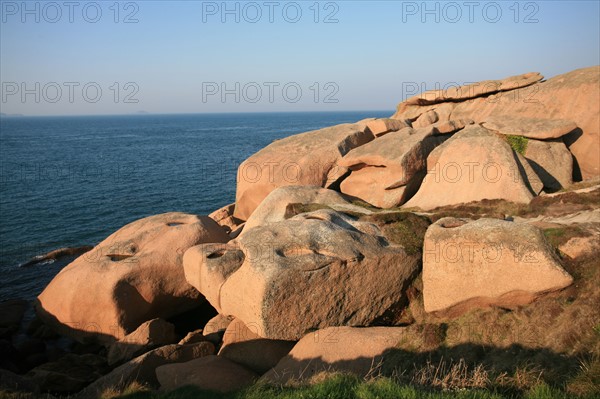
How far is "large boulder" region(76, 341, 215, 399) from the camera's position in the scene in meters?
13.0

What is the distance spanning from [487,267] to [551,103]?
17.3 meters

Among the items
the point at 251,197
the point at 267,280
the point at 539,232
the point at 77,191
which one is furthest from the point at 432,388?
the point at 77,191

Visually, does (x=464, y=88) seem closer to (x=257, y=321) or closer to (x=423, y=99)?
(x=423, y=99)

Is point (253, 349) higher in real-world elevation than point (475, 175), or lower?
lower

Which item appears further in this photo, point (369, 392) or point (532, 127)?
point (532, 127)

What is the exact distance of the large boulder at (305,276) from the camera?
539 inches

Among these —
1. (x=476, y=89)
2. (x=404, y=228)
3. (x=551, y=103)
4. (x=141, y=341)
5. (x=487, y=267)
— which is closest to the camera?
(x=487, y=267)

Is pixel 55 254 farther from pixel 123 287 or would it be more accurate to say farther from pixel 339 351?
pixel 339 351

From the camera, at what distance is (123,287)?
18.6 m

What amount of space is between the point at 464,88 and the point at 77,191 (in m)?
38.2

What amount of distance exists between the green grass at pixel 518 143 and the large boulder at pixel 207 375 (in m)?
17.6

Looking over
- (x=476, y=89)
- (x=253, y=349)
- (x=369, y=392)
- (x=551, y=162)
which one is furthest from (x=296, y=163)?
(x=369, y=392)

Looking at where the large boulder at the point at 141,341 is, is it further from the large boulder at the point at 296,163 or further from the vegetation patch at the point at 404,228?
the large boulder at the point at 296,163

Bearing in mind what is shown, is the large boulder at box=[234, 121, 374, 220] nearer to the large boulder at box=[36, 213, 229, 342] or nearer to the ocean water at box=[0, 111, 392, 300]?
the large boulder at box=[36, 213, 229, 342]
